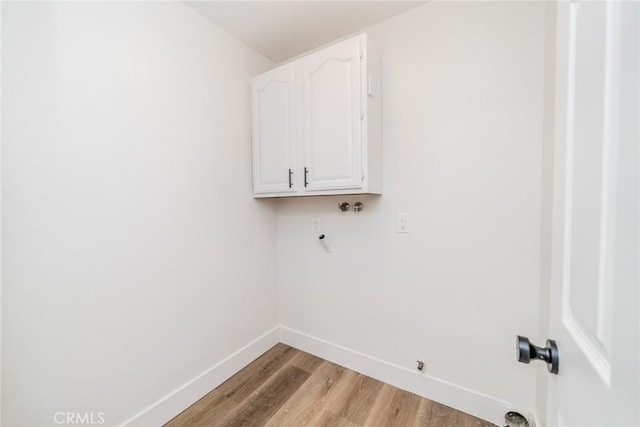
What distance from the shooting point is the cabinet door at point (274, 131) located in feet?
5.84

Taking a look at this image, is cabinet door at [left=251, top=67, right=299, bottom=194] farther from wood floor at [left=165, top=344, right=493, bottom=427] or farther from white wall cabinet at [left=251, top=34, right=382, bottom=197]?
wood floor at [left=165, top=344, right=493, bottom=427]

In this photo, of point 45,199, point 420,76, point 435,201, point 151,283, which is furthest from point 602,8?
point 151,283

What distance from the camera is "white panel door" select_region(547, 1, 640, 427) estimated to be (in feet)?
1.02

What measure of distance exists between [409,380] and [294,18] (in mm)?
2579

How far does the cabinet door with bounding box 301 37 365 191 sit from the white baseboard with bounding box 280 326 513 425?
129 cm

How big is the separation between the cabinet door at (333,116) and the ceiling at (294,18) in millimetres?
273

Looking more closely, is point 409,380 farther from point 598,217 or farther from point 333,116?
point 333,116

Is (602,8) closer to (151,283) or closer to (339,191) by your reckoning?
(339,191)

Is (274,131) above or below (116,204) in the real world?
above

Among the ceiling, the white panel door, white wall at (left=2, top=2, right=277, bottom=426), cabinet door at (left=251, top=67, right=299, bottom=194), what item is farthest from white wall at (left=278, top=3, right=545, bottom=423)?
white wall at (left=2, top=2, right=277, bottom=426)

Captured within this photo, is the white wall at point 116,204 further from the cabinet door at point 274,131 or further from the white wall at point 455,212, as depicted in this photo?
the white wall at point 455,212

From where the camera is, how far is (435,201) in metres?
1.54

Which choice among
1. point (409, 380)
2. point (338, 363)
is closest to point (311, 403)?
point (338, 363)

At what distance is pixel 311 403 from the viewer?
1.55 metres
